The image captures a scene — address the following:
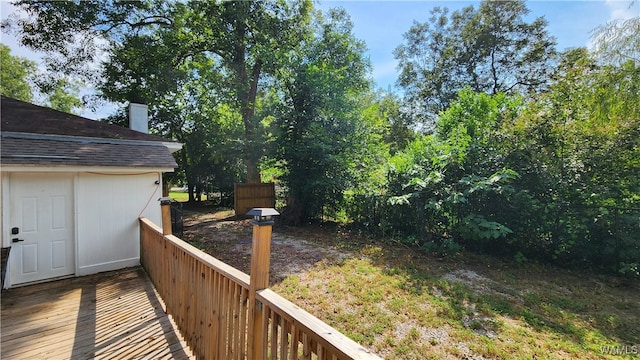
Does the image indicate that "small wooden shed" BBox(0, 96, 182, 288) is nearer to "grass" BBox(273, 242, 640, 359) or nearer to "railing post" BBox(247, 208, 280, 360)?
"grass" BBox(273, 242, 640, 359)

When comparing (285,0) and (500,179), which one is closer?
(500,179)

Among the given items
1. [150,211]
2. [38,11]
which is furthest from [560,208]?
[38,11]

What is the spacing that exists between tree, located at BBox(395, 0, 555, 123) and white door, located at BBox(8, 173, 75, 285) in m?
15.4

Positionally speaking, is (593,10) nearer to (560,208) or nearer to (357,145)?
(560,208)

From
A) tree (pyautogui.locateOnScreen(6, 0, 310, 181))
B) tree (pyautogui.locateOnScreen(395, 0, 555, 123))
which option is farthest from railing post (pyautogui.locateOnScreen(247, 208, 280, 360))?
tree (pyautogui.locateOnScreen(395, 0, 555, 123))

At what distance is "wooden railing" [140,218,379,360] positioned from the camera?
128 cm

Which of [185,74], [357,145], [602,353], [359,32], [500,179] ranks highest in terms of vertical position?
[359,32]

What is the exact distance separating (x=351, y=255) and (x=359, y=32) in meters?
10.1

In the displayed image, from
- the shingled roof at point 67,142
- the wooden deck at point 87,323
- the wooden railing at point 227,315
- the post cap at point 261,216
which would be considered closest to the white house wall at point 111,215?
the shingled roof at point 67,142

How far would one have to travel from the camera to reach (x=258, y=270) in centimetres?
167

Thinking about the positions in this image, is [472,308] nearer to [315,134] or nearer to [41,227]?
[315,134]

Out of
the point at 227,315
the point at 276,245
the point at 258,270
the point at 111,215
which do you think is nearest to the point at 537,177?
the point at 276,245

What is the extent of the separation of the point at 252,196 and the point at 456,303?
8.68m

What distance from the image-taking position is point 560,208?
17.8 ft
